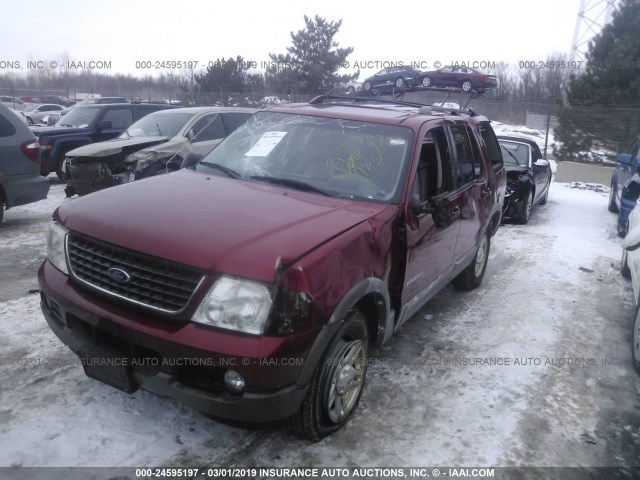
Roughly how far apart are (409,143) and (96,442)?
2.75 meters

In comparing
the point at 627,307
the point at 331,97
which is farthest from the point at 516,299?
the point at 331,97

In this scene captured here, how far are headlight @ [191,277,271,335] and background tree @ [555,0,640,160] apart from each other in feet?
54.0

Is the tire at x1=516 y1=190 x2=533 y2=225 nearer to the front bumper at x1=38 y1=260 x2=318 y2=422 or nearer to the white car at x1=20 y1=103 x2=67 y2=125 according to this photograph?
the front bumper at x1=38 y1=260 x2=318 y2=422

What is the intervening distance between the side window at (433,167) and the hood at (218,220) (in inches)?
21.8

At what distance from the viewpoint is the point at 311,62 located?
105 ft

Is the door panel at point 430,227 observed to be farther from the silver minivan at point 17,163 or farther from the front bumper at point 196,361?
the silver minivan at point 17,163

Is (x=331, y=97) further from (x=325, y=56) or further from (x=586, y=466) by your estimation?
(x=325, y=56)

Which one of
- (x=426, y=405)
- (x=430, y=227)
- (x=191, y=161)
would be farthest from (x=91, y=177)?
(x=426, y=405)

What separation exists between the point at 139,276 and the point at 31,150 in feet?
17.8

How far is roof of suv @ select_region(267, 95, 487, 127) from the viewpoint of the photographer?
153 inches

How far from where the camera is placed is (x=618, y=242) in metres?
8.34

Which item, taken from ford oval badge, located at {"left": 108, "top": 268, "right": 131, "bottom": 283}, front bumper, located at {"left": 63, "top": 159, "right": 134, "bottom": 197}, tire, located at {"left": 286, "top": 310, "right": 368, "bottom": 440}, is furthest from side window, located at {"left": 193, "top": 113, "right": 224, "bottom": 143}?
tire, located at {"left": 286, "top": 310, "right": 368, "bottom": 440}

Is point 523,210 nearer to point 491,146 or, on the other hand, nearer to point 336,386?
point 491,146

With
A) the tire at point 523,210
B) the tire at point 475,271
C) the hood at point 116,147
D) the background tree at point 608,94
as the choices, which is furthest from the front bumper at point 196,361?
the background tree at point 608,94
